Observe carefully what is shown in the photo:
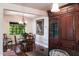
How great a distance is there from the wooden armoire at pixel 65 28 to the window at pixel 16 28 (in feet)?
1.25

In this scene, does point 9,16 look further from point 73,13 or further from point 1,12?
point 73,13

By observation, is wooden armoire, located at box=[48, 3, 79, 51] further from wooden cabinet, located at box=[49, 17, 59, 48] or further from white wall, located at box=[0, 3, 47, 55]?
white wall, located at box=[0, 3, 47, 55]

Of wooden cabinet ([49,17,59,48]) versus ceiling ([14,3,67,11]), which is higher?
ceiling ([14,3,67,11])

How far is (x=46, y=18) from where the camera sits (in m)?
1.42

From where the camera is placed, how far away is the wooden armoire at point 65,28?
134 centimetres

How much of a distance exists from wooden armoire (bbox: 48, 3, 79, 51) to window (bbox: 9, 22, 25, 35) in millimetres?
380

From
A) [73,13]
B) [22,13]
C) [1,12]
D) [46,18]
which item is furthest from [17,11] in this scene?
[73,13]

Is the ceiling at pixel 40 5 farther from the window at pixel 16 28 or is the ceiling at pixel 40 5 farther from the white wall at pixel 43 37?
the window at pixel 16 28

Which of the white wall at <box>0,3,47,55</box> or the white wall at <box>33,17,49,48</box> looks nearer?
the white wall at <box>0,3,47,55</box>

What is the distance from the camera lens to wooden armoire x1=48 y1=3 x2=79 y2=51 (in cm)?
134

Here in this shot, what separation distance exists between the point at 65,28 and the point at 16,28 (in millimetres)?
641

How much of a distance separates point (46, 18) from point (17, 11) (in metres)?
0.39

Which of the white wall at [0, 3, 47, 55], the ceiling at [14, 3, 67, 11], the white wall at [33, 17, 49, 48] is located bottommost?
the white wall at [33, 17, 49, 48]

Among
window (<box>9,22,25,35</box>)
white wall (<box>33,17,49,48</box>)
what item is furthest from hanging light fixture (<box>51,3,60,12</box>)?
window (<box>9,22,25,35</box>)
